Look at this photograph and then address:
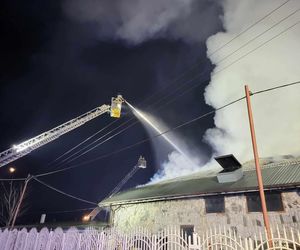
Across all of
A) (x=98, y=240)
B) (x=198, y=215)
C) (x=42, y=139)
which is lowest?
(x=98, y=240)

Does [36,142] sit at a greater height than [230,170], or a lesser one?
greater

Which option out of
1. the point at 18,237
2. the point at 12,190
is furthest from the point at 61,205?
the point at 18,237

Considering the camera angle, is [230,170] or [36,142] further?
[36,142]

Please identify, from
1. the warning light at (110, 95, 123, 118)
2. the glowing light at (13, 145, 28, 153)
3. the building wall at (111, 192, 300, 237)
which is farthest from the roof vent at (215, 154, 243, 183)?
the glowing light at (13, 145, 28, 153)

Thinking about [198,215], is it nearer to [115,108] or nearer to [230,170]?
[230,170]

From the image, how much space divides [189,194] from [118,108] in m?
11.9

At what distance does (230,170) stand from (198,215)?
392 cm

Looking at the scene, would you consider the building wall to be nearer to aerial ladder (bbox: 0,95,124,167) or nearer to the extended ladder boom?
aerial ladder (bbox: 0,95,124,167)

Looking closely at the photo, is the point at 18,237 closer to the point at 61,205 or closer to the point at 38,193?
Answer: the point at 38,193

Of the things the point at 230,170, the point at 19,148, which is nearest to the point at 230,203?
the point at 230,170

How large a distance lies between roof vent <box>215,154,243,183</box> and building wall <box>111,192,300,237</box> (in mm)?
1929

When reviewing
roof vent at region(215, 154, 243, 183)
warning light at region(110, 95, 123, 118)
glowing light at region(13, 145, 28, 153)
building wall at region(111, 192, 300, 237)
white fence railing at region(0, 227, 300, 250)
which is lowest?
white fence railing at region(0, 227, 300, 250)

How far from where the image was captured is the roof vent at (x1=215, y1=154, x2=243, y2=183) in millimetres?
16406

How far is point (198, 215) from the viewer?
630 inches
